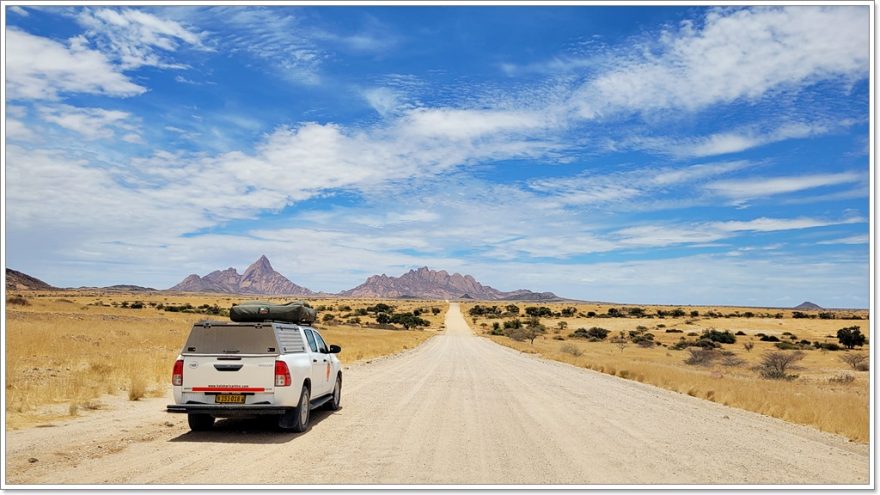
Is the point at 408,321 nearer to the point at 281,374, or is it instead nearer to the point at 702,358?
the point at 702,358

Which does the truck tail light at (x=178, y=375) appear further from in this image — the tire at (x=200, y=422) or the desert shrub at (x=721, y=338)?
the desert shrub at (x=721, y=338)

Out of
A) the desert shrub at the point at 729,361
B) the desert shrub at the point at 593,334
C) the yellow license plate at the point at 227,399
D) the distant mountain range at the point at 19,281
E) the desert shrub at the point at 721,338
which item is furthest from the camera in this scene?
the distant mountain range at the point at 19,281

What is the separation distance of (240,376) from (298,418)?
4.19ft

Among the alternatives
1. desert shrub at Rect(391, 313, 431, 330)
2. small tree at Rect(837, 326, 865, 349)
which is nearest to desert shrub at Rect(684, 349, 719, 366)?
small tree at Rect(837, 326, 865, 349)

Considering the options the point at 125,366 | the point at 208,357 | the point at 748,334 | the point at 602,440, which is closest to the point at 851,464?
the point at 602,440

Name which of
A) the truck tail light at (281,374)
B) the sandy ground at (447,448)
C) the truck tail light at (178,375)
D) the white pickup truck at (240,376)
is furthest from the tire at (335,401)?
the truck tail light at (178,375)

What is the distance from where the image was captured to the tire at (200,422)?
12031mm

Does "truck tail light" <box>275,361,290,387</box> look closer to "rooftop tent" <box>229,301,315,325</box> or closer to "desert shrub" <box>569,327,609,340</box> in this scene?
"rooftop tent" <box>229,301,315,325</box>

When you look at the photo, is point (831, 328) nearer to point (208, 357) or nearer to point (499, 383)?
point (499, 383)

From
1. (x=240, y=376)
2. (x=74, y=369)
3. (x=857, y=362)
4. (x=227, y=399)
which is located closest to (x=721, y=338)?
(x=857, y=362)

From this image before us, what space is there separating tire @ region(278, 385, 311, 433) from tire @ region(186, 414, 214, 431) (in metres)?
1.36

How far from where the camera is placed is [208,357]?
11.4 meters

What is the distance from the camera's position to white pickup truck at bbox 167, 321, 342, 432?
1127 centimetres

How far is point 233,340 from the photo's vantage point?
11906 mm
